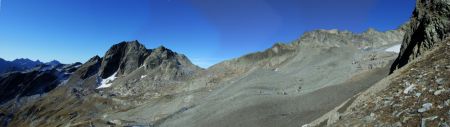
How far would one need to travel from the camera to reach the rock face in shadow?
35.9m

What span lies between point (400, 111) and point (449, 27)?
651 inches

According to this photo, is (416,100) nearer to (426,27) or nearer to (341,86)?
(426,27)

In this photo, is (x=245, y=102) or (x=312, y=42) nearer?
(x=245, y=102)

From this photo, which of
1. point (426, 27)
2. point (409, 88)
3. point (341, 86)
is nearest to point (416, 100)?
point (409, 88)

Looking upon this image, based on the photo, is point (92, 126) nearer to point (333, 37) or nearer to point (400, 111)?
point (400, 111)

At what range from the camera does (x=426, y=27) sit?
130 ft

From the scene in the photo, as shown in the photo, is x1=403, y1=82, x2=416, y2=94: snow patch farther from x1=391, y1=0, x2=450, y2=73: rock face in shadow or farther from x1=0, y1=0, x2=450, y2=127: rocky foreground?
x1=391, y1=0, x2=450, y2=73: rock face in shadow

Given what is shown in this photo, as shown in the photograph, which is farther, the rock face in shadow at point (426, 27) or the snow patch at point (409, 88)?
the rock face in shadow at point (426, 27)

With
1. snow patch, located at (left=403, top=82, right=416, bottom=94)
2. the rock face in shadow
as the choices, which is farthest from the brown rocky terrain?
the rock face in shadow

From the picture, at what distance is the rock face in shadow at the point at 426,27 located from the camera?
3594cm

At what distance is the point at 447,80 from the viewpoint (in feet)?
73.8

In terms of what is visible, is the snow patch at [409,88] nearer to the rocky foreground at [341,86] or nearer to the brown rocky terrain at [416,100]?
the brown rocky terrain at [416,100]

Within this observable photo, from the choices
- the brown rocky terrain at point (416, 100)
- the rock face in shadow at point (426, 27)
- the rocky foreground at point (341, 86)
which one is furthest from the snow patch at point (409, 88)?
the rock face in shadow at point (426, 27)

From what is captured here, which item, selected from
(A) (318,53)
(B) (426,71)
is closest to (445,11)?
(B) (426,71)
